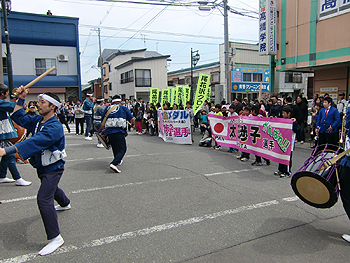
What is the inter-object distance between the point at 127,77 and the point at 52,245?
35.2 meters

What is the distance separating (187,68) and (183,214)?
3768 cm

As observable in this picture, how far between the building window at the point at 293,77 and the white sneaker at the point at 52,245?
118 feet

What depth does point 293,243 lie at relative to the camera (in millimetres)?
3221

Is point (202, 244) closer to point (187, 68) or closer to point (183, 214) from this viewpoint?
point (183, 214)

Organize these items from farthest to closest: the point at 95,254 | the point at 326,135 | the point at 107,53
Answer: the point at 107,53, the point at 326,135, the point at 95,254

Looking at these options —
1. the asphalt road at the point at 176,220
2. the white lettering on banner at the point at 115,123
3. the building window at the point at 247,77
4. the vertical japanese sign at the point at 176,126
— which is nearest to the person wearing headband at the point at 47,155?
the asphalt road at the point at 176,220

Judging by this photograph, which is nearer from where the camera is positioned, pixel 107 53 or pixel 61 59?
pixel 61 59

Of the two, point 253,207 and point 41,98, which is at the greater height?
point 41,98

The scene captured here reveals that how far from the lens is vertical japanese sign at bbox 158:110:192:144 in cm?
1064

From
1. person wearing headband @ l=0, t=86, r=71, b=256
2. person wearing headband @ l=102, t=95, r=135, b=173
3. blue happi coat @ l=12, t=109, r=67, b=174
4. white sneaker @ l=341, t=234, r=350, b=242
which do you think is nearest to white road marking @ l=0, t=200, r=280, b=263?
person wearing headband @ l=0, t=86, r=71, b=256

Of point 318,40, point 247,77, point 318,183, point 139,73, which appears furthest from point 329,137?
point 139,73

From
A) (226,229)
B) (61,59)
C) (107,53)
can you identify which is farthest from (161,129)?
(107,53)

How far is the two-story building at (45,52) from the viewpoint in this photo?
893 inches

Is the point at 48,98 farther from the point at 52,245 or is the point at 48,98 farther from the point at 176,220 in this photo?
the point at 176,220
